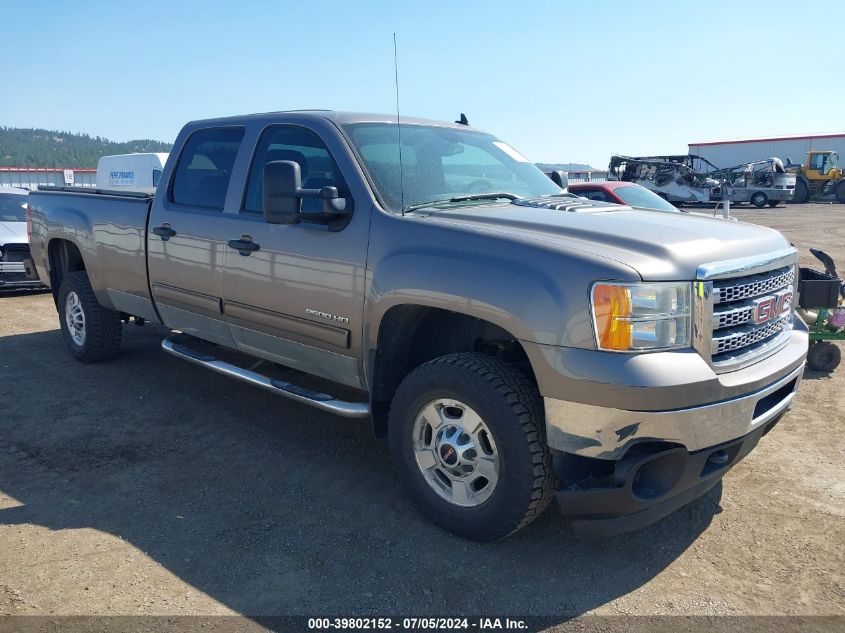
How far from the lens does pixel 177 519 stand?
354 centimetres

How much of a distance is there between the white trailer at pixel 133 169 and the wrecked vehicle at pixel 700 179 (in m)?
20.3

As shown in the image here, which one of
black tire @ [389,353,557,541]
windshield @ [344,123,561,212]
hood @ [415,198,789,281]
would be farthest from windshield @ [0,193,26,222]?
black tire @ [389,353,557,541]

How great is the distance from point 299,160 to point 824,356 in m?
4.81

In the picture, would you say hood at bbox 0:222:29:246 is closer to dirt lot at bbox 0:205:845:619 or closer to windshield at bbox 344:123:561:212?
dirt lot at bbox 0:205:845:619

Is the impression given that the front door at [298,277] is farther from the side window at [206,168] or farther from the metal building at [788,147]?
the metal building at [788,147]

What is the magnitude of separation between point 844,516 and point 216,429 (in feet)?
12.3

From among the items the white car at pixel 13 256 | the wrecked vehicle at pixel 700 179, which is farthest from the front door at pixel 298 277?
the wrecked vehicle at pixel 700 179

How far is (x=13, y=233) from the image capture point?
10344mm

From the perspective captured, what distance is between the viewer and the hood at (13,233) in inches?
398

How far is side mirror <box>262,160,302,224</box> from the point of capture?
138 inches

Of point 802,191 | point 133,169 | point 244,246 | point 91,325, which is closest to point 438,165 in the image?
point 244,246

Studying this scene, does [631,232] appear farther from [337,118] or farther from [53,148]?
[53,148]

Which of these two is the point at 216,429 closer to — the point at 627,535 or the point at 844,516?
the point at 627,535

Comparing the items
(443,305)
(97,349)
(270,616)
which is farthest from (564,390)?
(97,349)
